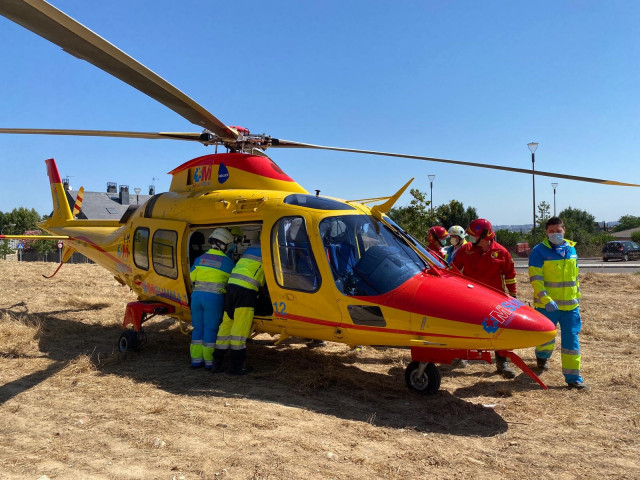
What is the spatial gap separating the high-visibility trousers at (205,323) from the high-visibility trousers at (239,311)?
0.25 metres

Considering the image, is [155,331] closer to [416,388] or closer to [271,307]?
[271,307]

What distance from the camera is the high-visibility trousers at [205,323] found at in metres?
6.17

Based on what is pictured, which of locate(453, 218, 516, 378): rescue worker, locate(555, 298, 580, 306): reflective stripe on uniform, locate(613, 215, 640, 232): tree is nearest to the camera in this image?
locate(555, 298, 580, 306): reflective stripe on uniform

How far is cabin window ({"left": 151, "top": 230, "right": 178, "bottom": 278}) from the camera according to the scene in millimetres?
6973

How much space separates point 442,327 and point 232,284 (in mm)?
2584

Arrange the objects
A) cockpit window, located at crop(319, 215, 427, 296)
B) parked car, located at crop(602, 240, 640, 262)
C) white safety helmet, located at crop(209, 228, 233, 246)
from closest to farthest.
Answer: cockpit window, located at crop(319, 215, 427, 296), white safety helmet, located at crop(209, 228, 233, 246), parked car, located at crop(602, 240, 640, 262)

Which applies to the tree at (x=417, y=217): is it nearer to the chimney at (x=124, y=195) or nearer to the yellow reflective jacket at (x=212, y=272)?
the yellow reflective jacket at (x=212, y=272)

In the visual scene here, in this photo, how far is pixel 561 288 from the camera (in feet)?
18.9

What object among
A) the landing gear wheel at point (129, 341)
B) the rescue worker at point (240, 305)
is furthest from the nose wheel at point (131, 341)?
the rescue worker at point (240, 305)

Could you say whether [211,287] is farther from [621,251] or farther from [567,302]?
[621,251]

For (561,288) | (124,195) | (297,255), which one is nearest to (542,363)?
(561,288)

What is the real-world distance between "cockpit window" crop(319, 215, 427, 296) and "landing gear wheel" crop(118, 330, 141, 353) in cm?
338

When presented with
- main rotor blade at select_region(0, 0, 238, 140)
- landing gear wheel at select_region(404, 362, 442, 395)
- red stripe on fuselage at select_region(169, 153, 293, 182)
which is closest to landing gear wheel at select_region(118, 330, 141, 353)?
red stripe on fuselage at select_region(169, 153, 293, 182)

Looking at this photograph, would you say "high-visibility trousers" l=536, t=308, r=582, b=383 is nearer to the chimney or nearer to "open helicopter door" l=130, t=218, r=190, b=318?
"open helicopter door" l=130, t=218, r=190, b=318
